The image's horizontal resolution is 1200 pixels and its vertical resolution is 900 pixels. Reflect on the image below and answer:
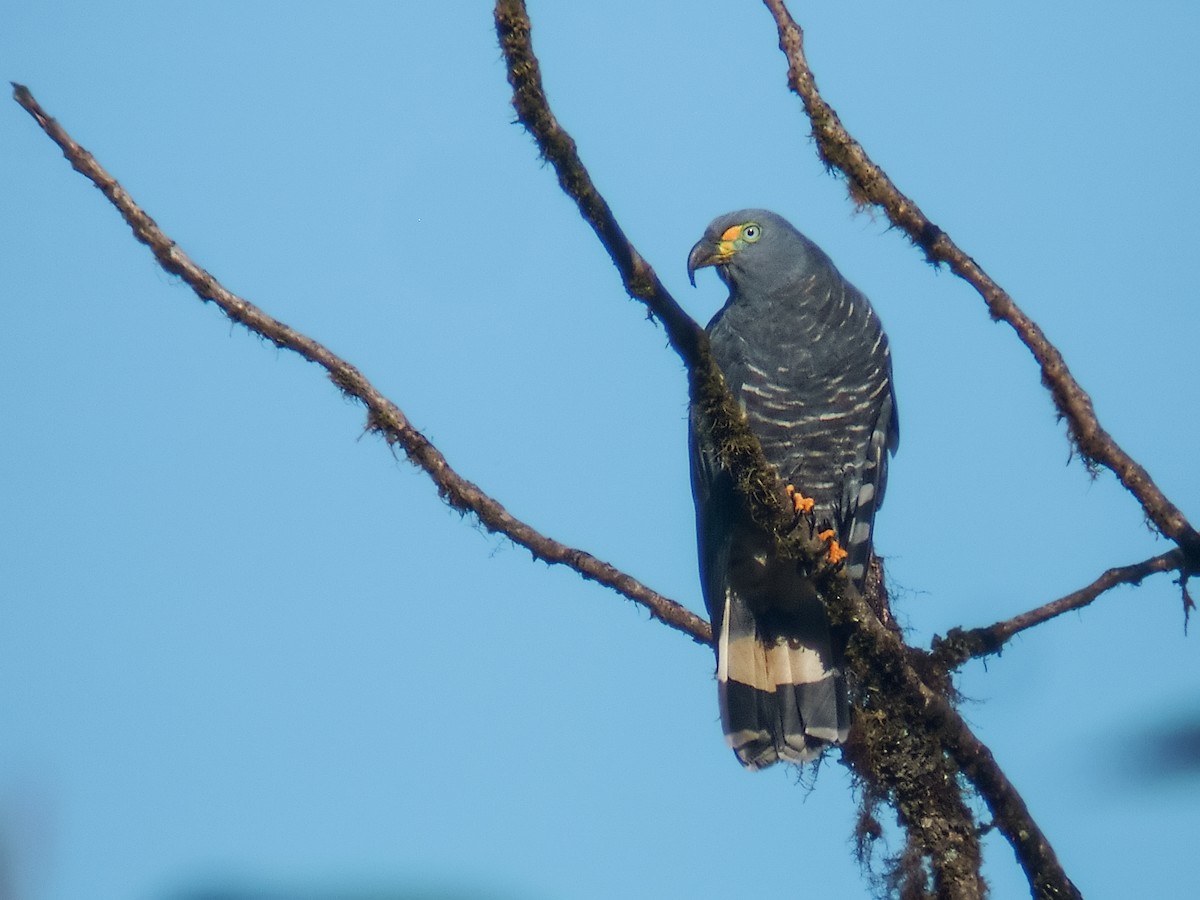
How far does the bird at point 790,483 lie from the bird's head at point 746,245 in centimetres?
7

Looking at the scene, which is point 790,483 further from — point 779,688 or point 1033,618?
point 1033,618

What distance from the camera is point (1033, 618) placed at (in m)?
3.94

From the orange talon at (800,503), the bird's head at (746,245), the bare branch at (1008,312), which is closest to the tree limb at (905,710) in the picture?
the orange talon at (800,503)

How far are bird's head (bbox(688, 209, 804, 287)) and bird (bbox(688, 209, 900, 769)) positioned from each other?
0.07 m

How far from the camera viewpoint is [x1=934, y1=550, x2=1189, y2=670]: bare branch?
3.74 meters

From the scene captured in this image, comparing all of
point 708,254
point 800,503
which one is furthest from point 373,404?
point 708,254

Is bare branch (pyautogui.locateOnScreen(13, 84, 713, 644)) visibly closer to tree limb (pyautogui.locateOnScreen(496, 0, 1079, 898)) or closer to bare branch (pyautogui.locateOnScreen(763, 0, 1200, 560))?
tree limb (pyautogui.locateOnScreen(496, 0, 1079, 898))

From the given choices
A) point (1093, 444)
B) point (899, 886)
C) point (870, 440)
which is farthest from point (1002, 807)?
point (870, 440)

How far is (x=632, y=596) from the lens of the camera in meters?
4.44

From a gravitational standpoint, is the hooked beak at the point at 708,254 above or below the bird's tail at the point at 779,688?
above

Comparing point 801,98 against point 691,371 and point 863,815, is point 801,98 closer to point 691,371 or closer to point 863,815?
point 691,371

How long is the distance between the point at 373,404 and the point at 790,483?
1.81m

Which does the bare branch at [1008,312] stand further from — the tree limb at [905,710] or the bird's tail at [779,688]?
the bird's tail at [779,688]

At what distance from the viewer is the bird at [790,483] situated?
471 cm
